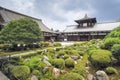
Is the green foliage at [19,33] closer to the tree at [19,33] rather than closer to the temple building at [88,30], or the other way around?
the tree at [19,33]

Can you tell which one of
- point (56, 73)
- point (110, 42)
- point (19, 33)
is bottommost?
point (56, 73)

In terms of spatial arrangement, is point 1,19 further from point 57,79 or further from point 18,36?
point 57,79

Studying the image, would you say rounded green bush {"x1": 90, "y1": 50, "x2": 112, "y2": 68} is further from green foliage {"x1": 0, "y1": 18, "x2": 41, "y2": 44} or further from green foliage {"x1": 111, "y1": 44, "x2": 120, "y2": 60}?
green foliage {"x1": 0, "y1": 18, "x2": 41, "y2": 44}

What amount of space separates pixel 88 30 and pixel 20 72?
3050 centimetres

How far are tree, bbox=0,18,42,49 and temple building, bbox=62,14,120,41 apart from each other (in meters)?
21.7

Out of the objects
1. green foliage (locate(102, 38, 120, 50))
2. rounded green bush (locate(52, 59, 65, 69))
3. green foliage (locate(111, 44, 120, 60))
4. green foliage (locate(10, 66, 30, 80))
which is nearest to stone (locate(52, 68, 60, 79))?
rounded green bush (locate(52, 59, 65, 69))

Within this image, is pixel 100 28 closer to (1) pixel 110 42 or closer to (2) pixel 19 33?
(1) pixel 110 42

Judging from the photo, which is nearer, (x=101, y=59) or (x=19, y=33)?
(x=101, y=59)

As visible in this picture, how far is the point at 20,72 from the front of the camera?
9883mm

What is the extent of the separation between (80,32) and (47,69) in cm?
2982

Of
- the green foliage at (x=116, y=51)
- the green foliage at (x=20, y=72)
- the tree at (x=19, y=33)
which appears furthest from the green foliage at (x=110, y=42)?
the tree at (x=19, y=33)

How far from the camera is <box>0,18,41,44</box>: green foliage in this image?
17703 mm

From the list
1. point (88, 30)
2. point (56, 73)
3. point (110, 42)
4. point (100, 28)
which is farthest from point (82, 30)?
point (56, 73)

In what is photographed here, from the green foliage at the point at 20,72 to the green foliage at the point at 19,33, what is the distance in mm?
8044
